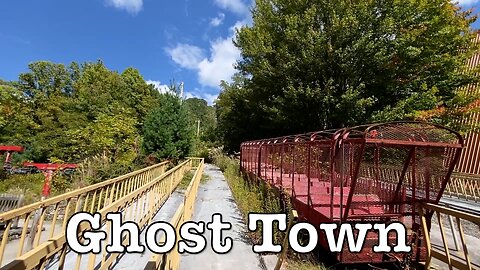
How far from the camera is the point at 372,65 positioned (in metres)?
13.8

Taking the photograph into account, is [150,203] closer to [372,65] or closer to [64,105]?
[372,65]

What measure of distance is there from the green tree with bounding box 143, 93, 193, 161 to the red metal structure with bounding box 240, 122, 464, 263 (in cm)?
868

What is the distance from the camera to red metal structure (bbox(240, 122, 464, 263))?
394cm

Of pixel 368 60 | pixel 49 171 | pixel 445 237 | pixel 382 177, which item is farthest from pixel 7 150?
pixel 445 237

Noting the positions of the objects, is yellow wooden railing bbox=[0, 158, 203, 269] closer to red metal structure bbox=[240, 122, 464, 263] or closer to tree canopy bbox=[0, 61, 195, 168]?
red metal structure bbox=[240, 122, 464, 263]

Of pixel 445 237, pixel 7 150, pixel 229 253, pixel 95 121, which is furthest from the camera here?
pixel 7 150

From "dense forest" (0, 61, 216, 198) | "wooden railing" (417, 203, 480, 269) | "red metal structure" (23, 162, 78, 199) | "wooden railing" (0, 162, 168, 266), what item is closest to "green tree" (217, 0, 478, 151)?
"dense forest" (0, 61, 216, 198)

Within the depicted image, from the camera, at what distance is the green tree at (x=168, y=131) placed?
44.4 feet

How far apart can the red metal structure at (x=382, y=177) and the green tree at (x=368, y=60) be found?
8.90 meters

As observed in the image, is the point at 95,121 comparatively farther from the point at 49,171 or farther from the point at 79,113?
the point at 79,113

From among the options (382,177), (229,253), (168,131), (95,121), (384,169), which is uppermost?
(95,121)

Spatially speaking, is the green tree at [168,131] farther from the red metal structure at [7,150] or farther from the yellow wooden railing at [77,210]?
the red metal structure at [7,150]

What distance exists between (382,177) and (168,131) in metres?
10.3

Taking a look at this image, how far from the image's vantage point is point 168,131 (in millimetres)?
13633
